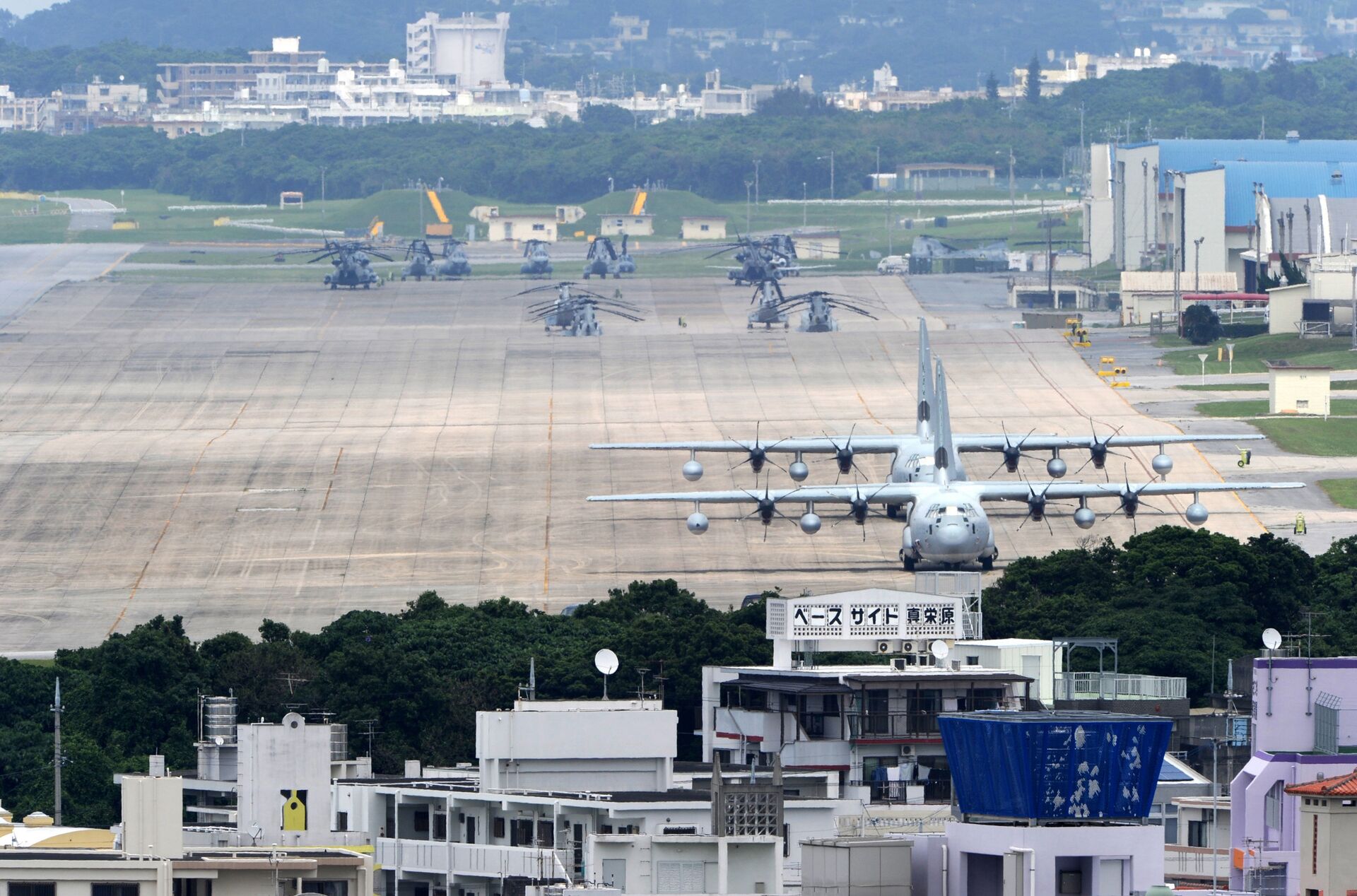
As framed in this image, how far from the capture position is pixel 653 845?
150ft

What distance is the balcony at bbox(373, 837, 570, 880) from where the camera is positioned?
188 feet

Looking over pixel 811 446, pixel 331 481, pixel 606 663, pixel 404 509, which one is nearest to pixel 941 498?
pixel 811 446

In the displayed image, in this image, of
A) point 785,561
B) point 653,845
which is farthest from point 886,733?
point 785,561

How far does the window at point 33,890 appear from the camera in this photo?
146 ft

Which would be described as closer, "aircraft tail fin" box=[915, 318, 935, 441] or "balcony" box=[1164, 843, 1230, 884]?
"balcony" box=[1164, 843, 1230, 884]

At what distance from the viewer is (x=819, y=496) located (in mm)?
132875

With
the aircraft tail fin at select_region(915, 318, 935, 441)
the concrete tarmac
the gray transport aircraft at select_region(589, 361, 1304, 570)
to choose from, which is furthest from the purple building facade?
the aircraft tail fin at select_region(915, 318, 935, 441)

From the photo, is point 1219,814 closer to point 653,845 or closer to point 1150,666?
point 653,845

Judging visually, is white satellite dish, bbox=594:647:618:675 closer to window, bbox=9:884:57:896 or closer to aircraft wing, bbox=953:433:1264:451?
window, bbox=9:884:57:896

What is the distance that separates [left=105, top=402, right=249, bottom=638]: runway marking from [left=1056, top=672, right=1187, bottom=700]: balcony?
47038 mm

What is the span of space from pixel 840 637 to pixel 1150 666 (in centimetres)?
1701

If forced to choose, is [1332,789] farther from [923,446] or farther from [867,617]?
[923,446]

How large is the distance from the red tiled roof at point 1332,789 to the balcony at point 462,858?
57.0ft

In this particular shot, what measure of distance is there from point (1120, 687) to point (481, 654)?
75.9 ft
